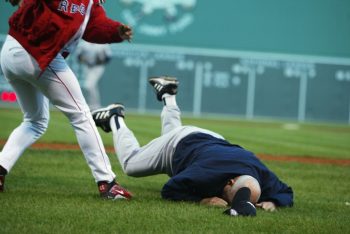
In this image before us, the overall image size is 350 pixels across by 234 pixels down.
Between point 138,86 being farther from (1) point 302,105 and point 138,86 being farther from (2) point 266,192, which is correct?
(2) point 266,192

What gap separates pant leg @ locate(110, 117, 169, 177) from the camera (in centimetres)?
431

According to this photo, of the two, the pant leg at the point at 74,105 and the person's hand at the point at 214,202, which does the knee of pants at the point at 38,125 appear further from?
the person's hand at the point at 214,202

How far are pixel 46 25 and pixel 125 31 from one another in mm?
517

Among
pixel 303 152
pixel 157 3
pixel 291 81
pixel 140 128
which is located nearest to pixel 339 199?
pixel 303 152

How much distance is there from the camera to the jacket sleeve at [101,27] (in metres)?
4.20

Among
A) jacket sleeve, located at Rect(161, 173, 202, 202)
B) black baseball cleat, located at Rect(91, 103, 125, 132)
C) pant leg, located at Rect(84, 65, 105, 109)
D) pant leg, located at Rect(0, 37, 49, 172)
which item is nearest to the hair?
jacket sleeve, located at Rect(161, 173, 202, 202)

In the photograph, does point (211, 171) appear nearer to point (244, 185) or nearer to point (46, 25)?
point (244, 185)

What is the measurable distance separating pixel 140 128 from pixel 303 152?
3.26m

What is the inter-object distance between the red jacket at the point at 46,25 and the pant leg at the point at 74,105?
0.42 ft

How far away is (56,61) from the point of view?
3.96m

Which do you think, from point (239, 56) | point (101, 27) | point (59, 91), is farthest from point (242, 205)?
point (239, 56)

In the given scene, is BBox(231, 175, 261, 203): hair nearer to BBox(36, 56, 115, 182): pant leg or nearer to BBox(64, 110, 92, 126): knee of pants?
BBox(36, 56, 115, 182): pant leg

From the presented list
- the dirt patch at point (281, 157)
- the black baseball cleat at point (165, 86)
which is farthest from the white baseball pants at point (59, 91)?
the dirt patch at point (281, 157)

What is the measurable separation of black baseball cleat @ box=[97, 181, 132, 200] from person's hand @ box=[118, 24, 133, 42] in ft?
2.71
